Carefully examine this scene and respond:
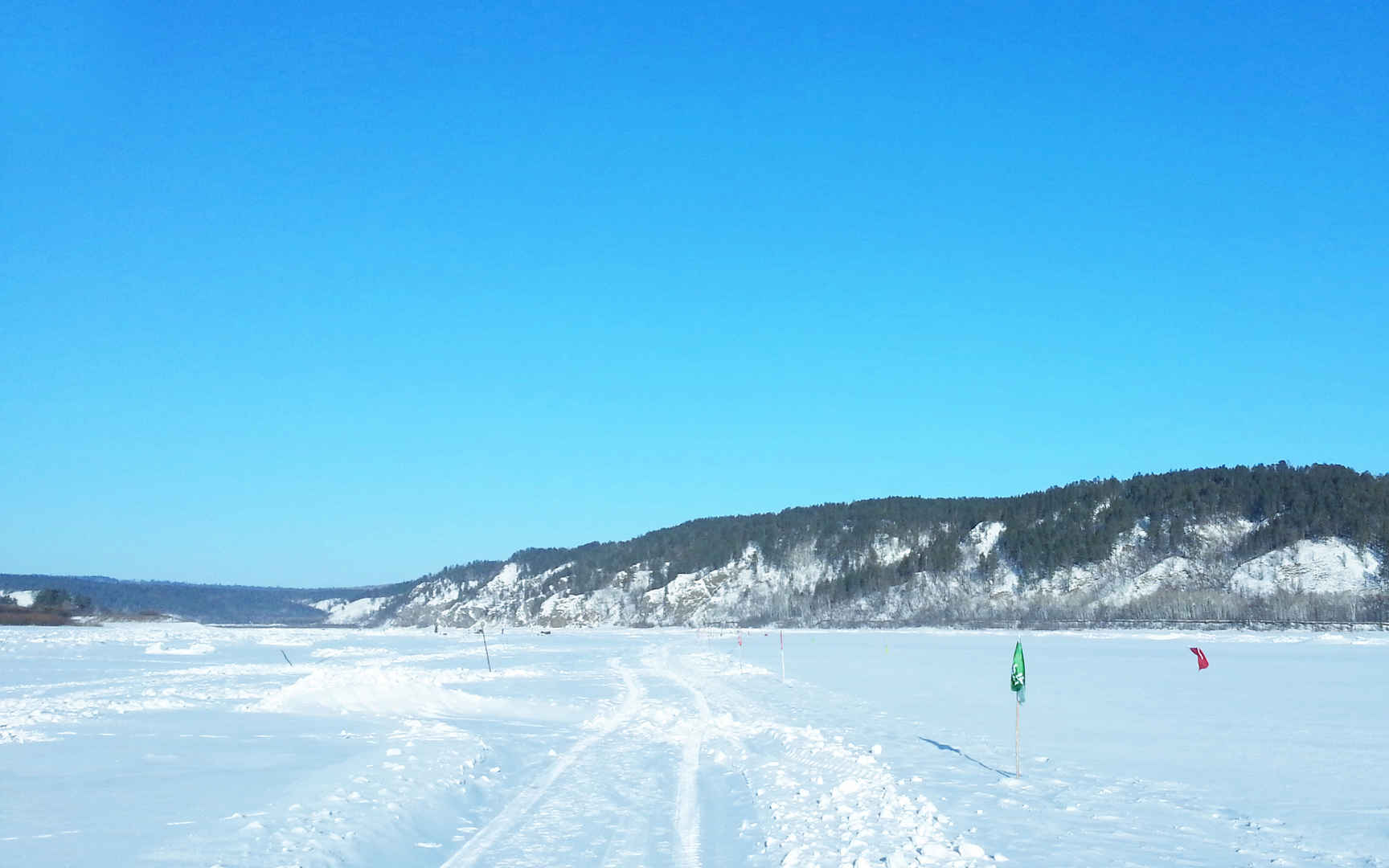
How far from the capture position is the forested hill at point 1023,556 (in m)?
98.5

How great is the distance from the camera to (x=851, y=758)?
618 inches

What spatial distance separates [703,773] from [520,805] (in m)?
3.51

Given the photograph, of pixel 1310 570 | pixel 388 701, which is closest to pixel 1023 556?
pixel 1310 570

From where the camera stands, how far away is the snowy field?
10031mm

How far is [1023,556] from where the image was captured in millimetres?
121000

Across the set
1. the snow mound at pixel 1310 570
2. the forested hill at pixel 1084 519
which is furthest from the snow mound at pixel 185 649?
the snow mound at pixel 1310 570

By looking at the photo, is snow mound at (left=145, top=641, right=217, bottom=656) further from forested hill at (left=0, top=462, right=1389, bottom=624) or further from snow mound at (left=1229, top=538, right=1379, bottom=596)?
snow mound at (left=1229, top=538, right=1379, bottom=596)

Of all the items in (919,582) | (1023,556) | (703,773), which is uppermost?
(1023,556)

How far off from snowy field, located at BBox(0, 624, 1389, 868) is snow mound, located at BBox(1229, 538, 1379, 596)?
70.1 meters

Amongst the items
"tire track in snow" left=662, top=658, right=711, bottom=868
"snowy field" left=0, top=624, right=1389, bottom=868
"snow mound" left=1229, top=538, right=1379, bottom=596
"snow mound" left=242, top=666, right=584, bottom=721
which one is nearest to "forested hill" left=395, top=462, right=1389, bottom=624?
"snow mound" left=1229, top=538, right=1379, bottom=596

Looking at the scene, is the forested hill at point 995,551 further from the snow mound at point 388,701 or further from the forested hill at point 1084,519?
the snow mound at point 388,701

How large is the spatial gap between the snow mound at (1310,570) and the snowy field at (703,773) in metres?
70.1

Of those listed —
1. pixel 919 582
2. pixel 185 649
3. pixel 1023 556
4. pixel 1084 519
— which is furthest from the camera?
pixel 919 582

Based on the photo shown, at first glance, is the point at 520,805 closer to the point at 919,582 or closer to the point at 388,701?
the point at 388,701
